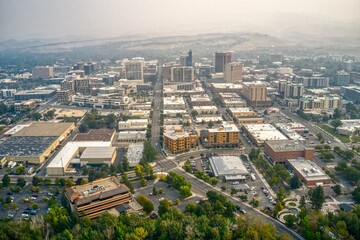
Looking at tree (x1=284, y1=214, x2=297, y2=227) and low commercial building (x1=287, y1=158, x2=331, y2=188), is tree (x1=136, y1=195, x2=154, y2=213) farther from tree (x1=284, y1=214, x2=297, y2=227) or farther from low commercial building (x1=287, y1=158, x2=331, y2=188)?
low commercial building (x1=287, y1=158, x2=331, y2=188)

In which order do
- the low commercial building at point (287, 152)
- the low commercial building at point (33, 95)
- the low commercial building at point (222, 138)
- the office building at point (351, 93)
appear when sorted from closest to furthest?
the low commercial building at point (287, 152) < the low commercial building at point (222, 138) < the office building at point (351, 93) < the low commercial building at point (33, 95)

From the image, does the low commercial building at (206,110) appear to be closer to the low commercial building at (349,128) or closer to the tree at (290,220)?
the low commercial building at (349,128)

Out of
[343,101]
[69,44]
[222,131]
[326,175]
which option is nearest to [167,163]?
[222,131]

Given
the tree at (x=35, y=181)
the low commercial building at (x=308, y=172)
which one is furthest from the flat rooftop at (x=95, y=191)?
the low commercial building at (x=308, y=172)

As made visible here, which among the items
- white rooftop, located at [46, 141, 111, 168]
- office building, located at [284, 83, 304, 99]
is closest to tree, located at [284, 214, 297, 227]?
white rooftop, located at [46, 141, 111, 168]

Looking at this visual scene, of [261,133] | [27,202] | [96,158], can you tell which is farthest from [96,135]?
[261,133]

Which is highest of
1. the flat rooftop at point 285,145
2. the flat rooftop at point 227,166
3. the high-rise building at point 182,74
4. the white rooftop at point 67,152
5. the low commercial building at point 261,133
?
the high-rise building at point 182,74

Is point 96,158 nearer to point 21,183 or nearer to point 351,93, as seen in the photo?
point 21,183

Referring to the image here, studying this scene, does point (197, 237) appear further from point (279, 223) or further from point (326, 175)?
point (326, 175)
